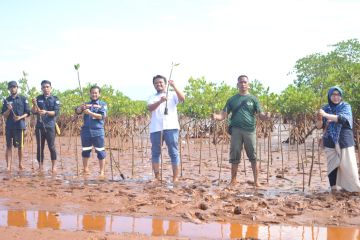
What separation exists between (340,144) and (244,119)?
1.29m

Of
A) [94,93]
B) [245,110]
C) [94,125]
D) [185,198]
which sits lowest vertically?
[185,198]

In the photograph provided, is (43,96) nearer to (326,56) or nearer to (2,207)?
(2,207)

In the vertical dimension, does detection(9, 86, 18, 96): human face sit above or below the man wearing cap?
above

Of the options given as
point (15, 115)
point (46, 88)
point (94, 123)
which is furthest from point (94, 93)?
point (15, 115)

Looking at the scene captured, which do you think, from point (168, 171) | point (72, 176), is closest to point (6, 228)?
point (72, 176)

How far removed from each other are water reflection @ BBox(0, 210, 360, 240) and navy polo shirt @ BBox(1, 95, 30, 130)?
10.2 ft

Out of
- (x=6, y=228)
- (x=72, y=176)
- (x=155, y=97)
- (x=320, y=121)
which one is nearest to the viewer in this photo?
(x=6, y=228)

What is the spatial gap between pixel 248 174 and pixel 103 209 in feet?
10.9

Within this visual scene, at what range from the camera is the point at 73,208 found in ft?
15.2

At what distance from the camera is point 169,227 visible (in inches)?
156

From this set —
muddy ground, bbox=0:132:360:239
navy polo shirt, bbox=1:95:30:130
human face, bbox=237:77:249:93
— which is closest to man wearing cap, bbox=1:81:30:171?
navy polo shirt, bbox=1:95:30:130

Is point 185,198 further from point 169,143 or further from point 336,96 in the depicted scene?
point 336,96

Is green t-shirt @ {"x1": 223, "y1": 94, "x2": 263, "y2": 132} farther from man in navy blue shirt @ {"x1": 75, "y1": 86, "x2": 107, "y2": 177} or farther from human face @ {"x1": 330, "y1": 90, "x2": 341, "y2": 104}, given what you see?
man in navy blue shirt @ {"x1": 75, "y1": 86, "x2": 107, "y2": 177}

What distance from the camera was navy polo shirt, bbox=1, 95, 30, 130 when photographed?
7066 mm
